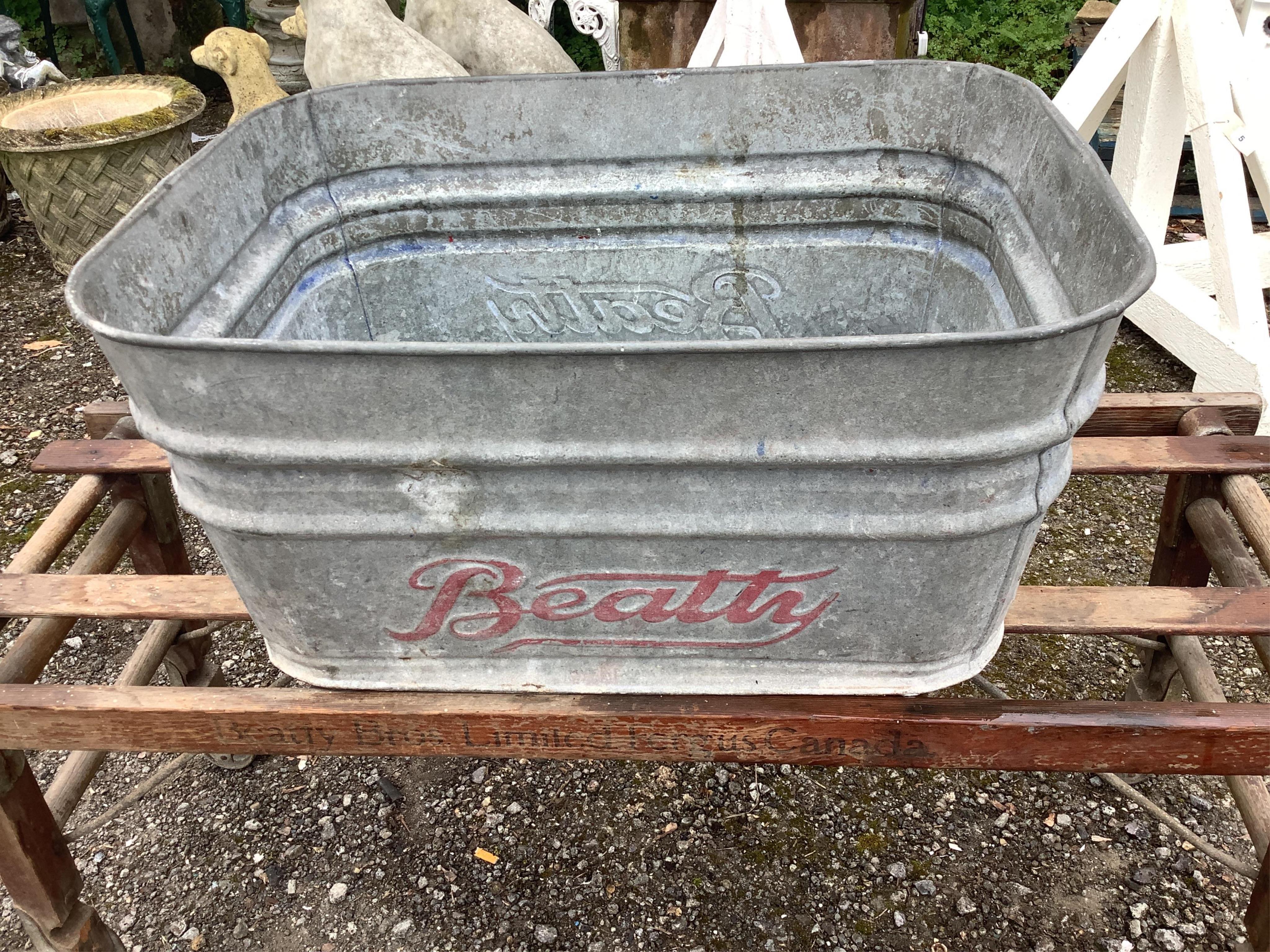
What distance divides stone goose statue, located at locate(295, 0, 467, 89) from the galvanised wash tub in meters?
0.97

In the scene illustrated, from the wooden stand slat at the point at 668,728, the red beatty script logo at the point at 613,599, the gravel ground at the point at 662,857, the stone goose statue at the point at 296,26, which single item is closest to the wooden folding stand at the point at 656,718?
the wooden stand slat at the point at 668,728

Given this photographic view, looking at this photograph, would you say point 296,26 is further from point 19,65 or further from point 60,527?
point 60,527

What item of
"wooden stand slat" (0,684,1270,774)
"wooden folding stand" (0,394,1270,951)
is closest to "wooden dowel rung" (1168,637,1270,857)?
"wooden folding stand" (0,394,1270,951)

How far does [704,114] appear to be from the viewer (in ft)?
4.84

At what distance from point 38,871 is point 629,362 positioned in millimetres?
1203

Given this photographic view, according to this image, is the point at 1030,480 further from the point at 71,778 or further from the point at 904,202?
the point at 71,778

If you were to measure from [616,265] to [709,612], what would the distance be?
76 cm

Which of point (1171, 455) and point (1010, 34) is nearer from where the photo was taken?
point (1171, 455)

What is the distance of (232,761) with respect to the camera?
1.98m

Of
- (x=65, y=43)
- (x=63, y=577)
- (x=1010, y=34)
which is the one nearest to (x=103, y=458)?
(x=63, y=577)

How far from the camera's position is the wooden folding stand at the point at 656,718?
42.8 inches

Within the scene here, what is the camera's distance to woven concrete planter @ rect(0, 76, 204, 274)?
3406 millimetres

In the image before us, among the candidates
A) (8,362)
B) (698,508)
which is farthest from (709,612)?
(8,362)

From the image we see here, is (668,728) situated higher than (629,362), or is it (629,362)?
(629,362)
